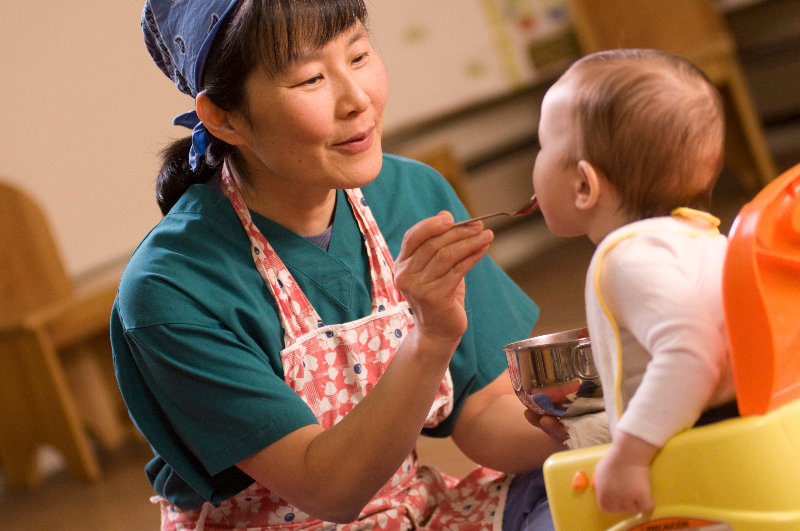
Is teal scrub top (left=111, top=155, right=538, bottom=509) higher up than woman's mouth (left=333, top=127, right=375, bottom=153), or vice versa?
woman's mouth (left=333, top=127, right=375, bottom=153)

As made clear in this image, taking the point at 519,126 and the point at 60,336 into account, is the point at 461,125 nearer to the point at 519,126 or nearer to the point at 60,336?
the point at 519,126

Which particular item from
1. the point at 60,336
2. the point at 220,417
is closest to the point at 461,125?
the point at 60,336

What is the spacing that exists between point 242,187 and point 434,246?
393 millimetres

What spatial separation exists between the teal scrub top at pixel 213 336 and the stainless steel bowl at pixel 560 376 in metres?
0.23

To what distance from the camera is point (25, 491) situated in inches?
109

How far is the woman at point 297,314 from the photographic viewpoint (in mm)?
903

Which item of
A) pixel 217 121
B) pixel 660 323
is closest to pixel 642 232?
pixel 660 323

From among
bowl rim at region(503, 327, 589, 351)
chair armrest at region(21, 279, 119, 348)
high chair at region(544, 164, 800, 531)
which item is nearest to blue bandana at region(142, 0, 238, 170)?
bowl rim at region(503, 327, 589, 351)

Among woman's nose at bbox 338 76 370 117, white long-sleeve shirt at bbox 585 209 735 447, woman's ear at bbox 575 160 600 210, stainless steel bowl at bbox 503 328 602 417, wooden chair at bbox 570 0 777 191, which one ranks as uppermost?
woman's nose at bbox 338 76 370 117

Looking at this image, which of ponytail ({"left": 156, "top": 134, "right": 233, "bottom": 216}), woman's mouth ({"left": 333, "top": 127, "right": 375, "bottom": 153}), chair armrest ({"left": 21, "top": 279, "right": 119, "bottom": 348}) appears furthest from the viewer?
chair armrest ({"left": 21, "top": 279, "right": 119, "bottom": 348})

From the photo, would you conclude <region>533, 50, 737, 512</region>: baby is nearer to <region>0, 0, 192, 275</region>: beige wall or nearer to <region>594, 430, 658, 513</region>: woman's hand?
<region>594, 430, 658, 513</region>: woman's hand

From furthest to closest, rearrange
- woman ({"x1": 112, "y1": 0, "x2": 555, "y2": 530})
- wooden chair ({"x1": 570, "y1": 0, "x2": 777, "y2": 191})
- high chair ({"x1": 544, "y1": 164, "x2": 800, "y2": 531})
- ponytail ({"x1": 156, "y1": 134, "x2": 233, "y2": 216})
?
wooden chair ({"x1": 570, "y1": 0, "x2": 777, "y2": 191}) → ponytail ({"x1": 156, "y1": 134, "x2": 233, "y2": 216}) → woman ({"x1": 112, "y1": 0, "x2": 555, "y2": 530}) → high chair ({"x1": 544, "y1": 164, "x2": 800, "y2": 531})

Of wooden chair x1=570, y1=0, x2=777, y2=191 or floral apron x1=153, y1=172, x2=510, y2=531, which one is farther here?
wooden chair x1=570, y1=0, x2=777, y2=191

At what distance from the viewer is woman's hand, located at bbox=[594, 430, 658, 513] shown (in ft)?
2.20
